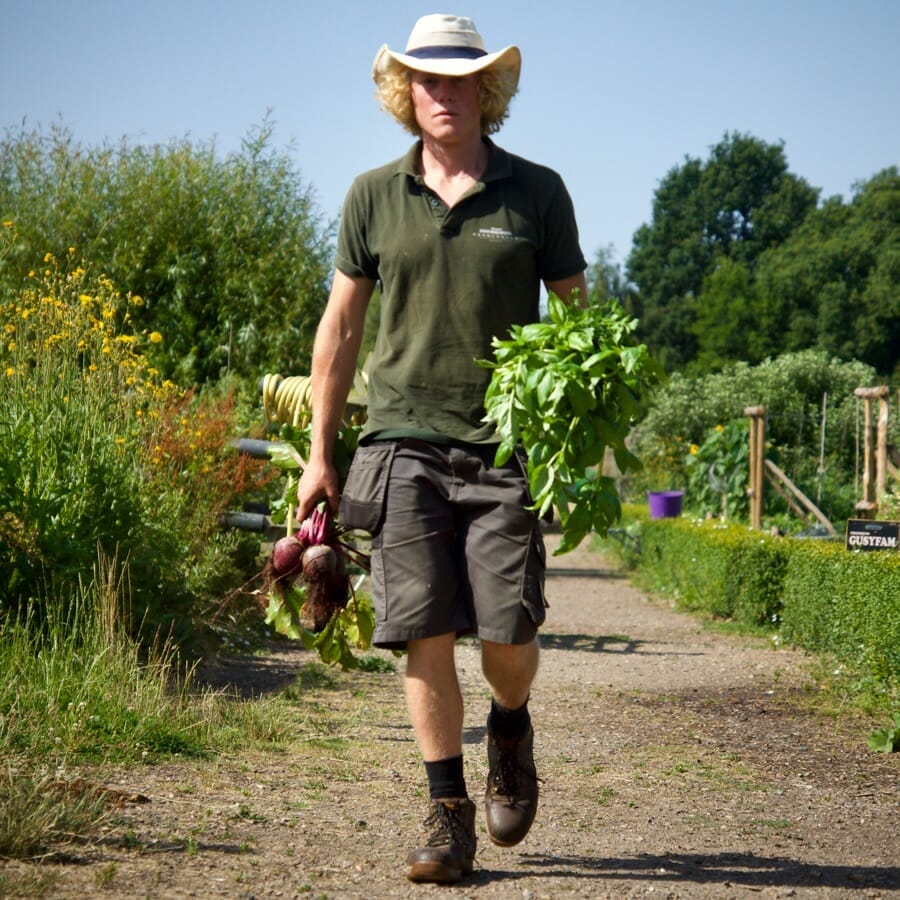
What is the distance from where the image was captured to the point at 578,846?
13.4 feet

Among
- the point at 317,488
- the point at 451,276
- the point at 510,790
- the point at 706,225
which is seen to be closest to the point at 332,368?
the point at 317,488

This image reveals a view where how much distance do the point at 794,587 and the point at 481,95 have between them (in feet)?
21.8

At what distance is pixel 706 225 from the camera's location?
6481 cm

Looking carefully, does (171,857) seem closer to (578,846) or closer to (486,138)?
(578,846)

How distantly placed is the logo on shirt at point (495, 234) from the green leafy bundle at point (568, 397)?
0.24 meters

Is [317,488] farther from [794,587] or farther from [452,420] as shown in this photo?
[794,587]

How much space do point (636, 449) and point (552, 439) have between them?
24.6 m

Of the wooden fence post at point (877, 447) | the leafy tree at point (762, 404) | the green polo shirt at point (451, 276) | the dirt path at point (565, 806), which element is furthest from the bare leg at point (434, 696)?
the leafy tree at point (762, 404)

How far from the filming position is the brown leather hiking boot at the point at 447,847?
354 cm

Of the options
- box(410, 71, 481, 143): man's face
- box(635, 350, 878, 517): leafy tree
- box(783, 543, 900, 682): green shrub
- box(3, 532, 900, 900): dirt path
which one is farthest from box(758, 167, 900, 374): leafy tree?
box(410, 71, 481, 143): man's face

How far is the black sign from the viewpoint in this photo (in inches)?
342

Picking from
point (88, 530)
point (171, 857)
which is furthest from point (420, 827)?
point (88, 530)

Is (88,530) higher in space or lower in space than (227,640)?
higher

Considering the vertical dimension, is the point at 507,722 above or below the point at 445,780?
above
